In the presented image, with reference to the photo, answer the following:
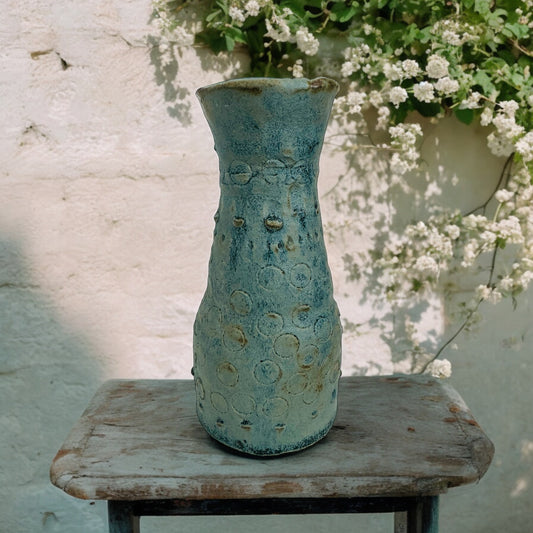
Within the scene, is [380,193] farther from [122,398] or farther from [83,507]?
[83,507]

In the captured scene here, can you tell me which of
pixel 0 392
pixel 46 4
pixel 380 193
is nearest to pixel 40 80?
pixel 46 4

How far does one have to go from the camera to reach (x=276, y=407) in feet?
3.02

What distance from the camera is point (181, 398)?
3.97ft

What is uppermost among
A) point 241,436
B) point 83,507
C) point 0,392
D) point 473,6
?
point 473,6

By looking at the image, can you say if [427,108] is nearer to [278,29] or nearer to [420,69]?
[420,69]

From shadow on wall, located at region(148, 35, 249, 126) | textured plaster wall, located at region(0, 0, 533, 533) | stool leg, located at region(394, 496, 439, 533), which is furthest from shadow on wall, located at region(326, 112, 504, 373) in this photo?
stool leg, located at region(394, 496, 439, 533)

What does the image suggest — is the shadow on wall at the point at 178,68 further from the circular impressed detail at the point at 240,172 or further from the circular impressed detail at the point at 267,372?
the circular impressed detail at the point at 267,372

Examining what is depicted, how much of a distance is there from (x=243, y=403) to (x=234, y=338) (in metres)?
0.11

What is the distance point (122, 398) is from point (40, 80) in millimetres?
903

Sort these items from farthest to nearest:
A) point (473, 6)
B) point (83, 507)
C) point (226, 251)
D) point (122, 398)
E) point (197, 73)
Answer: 1. point (83, 507)
2. point (197, 73)
3. point (473, 6)
4. point (122, 398)
5. point (226, 251)

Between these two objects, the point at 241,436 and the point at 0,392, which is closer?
the point at 241,436

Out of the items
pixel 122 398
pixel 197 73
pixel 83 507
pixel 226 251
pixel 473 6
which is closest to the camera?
pixel 226 251

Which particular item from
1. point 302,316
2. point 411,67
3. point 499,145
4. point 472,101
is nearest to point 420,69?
point 411,67

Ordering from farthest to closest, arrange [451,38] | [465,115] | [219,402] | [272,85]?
[465,115], [451,38], [219,402], [272,85]
